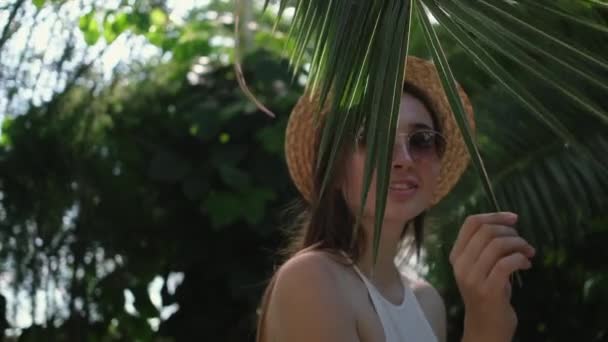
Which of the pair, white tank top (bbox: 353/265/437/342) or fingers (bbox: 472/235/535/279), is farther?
white tank top (bbox: 353/265/437/342)

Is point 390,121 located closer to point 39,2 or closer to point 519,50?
point 519,50

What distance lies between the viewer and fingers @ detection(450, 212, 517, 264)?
1.84m

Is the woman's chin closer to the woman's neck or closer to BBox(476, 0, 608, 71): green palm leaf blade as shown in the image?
the woman's neck

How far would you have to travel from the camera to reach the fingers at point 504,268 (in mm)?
1854

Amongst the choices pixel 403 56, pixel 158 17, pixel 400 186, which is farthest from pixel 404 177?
pixel 158 17

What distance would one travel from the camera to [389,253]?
2551 mm

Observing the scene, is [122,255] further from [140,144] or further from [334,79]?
[334,79]

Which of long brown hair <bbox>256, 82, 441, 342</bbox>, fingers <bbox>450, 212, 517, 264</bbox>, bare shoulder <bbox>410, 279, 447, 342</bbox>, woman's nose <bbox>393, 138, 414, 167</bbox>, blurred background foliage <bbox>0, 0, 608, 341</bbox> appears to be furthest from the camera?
blurred background foliage <bbox>0, 0, 608, 341</bbox>

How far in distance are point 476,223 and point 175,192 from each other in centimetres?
334

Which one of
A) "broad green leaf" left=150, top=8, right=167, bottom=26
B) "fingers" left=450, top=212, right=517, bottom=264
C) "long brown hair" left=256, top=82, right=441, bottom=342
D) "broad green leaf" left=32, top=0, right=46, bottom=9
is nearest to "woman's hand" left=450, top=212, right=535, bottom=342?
"fingers" left=450, top=212, right=517, bottom=264

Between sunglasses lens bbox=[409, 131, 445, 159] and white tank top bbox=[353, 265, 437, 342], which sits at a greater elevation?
sunglasses lens bbox=[409, 131, 445, 159]

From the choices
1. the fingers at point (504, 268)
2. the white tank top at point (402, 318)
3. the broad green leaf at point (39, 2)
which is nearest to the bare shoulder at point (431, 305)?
the white tank top at point (402, 318)

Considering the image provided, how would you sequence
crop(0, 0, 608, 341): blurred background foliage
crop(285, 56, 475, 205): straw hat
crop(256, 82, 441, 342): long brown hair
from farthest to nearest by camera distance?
crop(0, 0, 608, 341): blurred background foliage < crop(285, 56, 475, 205): straw hat < crop(256, 82, 441, 342): long brown hair

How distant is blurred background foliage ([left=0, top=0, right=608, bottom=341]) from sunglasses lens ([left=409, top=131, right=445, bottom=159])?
53.0 inches
